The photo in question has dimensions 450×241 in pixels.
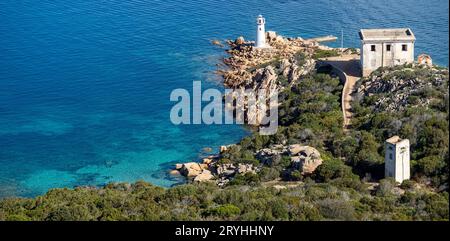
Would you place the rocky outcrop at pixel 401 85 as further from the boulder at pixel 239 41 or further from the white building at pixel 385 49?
the boulder at pixel 239 41

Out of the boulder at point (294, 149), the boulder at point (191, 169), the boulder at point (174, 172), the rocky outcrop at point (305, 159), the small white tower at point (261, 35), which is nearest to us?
the rocky outcrop at point (305, 159)

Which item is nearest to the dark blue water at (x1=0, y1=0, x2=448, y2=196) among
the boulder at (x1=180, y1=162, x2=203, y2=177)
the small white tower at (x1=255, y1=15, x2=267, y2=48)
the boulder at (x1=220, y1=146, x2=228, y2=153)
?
the boulder at (x1=180, y1=162, x2=203, y2=177)

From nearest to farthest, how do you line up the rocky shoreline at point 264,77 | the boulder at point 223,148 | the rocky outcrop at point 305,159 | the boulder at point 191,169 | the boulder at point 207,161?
the rocky outcrop at point 305,159, the rocky shoreline at point 264,77, the boulder at point 191,169, the boulder at point 207,161, the boulder at point 223,148

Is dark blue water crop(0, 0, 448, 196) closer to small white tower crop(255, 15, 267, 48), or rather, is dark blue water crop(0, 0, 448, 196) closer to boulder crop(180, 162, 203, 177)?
boulder crop(180, 162, 203, 177)

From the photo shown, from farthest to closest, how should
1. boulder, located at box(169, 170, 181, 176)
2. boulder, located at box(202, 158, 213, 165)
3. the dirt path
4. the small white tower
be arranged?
the small white tower → the dirt path → boulder, located at box(202, 158, 213, 165) → boulder, located at box(169, 170, 181, 176)

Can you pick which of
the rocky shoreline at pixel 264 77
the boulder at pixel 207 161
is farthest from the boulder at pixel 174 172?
the boulder at pixel 207 161

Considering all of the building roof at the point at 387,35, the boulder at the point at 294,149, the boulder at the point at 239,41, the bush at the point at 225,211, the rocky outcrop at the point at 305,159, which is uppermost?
the boulder at the point at 239,41

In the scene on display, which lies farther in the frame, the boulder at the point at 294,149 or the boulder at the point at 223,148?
the boulder at the point at 223,148

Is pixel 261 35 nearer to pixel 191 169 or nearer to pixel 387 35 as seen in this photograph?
pixel 387 35
